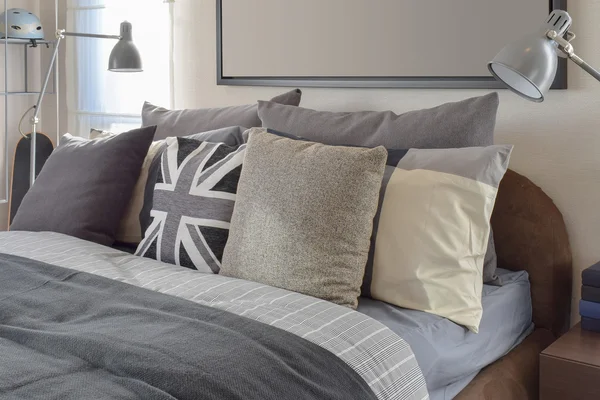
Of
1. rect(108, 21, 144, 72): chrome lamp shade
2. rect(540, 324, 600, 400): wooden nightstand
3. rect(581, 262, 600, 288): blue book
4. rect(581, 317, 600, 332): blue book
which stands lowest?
rect(540, 324, 600, 400): wooden nightstand

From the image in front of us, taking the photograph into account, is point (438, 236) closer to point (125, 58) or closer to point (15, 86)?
point (125, 58)

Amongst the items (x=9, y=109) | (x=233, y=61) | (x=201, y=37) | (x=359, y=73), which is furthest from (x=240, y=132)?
(x=9, y=109)

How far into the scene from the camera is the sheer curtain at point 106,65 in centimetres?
336

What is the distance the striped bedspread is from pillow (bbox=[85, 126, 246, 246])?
0.38 m

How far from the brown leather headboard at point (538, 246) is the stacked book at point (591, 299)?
192 mm

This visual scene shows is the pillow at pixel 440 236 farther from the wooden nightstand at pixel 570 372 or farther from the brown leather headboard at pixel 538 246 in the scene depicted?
the brown leather headboard at pixel 538 246

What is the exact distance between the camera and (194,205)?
6.87 feet

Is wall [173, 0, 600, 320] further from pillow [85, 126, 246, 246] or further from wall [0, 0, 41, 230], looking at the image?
wall [0, 0, 41, 230]

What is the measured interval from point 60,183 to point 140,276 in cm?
69

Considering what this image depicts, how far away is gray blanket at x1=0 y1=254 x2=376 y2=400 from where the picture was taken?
4.03 ft

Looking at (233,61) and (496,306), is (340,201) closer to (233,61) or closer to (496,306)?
(496,306)

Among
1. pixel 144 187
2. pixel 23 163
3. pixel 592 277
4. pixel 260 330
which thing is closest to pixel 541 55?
pixel 592 277

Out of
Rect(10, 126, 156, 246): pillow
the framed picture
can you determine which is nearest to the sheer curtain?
the framed picture

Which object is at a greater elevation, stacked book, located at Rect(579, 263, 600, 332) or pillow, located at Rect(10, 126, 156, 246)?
pillow, located at Rect(10, 126, 156, 246)
